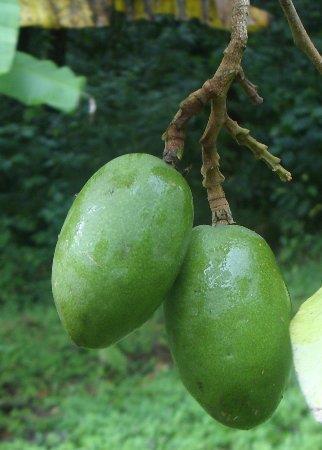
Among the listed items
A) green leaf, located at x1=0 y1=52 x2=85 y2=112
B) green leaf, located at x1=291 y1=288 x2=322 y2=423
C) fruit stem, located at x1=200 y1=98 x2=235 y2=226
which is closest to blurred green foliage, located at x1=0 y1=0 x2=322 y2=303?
green leaf, located at x1=0 y1=52 x2=85 y2=112

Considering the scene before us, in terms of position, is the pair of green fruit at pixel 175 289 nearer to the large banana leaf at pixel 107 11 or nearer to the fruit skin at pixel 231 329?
the fruit skin at pixel 231 329

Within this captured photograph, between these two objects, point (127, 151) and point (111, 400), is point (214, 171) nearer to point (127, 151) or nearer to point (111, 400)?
point (111, 400)

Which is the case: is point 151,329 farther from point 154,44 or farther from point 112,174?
point 112,174

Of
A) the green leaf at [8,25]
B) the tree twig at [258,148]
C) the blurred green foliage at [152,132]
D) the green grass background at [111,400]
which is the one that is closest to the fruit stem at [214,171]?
the tree twig at [258,148]

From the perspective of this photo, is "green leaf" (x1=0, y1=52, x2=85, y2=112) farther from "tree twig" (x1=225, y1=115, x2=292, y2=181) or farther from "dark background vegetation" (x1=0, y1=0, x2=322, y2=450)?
"dark background vegetation" (x1=0, y1=0, x2=322, y2=450)

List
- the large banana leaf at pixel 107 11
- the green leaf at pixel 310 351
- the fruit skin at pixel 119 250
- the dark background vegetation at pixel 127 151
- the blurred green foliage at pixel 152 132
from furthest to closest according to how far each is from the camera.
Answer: the blurred green foliage at pixel 152 132 → the dark background vegetation at pixel 127 151 → the large banana leaf at pixel 107 11 → the fruit skin at pixel 119 250 → the green leaf at pixel 310 351

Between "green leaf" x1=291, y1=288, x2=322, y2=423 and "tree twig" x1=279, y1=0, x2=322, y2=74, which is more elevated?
"tree twig" x1=279, y1=0, x2=322, y2=74
